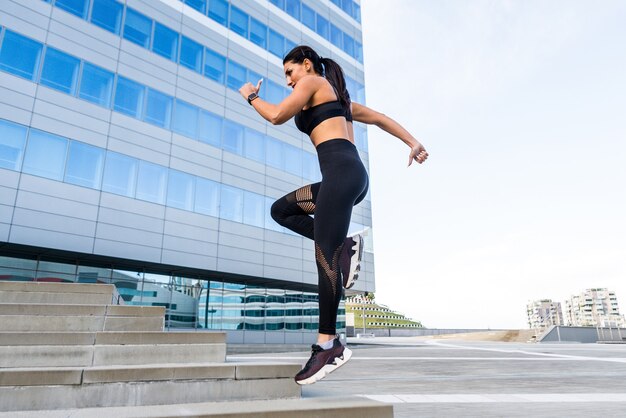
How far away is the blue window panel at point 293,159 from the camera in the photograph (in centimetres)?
2370

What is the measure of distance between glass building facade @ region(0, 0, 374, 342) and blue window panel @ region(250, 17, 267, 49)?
2.9 inches

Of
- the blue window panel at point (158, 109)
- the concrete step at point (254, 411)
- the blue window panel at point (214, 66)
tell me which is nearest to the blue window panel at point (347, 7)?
the blue window panel at point (214, 66)

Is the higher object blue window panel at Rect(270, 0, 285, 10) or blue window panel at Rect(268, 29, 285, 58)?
blue window panel at Rect(270, 0, 285, 10)

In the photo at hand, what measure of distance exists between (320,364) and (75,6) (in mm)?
20144

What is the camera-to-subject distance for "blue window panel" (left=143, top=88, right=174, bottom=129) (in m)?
18.2

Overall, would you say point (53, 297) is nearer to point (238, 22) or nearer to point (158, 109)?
point (158, 109)

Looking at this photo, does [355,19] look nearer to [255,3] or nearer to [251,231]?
[255,3]

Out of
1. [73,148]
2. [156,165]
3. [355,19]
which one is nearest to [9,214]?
[73,148]

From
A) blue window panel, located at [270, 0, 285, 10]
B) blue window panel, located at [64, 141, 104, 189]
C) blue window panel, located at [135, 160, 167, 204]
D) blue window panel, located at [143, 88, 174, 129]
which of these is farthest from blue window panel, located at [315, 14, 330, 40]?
blue window panel, located at [64, 141, 104, 189]

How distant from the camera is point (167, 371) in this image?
8.36 feet

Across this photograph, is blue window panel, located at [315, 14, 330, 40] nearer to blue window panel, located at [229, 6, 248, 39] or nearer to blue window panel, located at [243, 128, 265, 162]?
blue window panel, located at [229, 6, 248, 39]

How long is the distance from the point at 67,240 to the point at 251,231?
8.52 meters

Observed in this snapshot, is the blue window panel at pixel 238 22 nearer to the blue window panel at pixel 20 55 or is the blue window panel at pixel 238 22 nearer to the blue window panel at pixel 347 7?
the blue window panel at pixel 347 7

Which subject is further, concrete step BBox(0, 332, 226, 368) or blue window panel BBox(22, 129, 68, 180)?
blue window panel BBox(22, 129, 68, 180)
